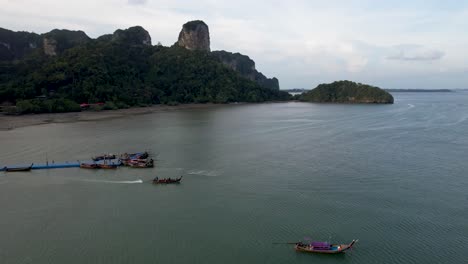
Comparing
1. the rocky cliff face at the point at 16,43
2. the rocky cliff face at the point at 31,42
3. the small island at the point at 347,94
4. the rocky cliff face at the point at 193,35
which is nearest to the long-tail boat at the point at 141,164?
the rocky cliff face at the point at 31,42

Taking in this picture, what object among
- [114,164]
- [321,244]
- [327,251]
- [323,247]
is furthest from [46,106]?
[327,251]

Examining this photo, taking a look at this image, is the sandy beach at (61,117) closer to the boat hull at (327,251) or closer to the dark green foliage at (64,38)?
the dark green foliage at (64,38)

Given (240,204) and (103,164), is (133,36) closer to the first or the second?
(103,164)

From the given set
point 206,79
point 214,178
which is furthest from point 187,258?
point 206,79

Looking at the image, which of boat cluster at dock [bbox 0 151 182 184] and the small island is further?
the small island

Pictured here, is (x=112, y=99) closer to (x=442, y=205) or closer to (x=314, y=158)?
(x=314, y=158)

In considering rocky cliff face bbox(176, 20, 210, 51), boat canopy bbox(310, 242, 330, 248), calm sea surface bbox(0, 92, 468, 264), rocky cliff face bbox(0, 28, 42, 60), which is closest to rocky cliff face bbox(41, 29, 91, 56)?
rocky cliff face bbox(0, 28, 42, 60)

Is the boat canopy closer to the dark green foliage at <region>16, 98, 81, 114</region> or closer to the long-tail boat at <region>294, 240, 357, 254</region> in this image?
the long-tail boat at <region>294, 240, 357, 254</region>
